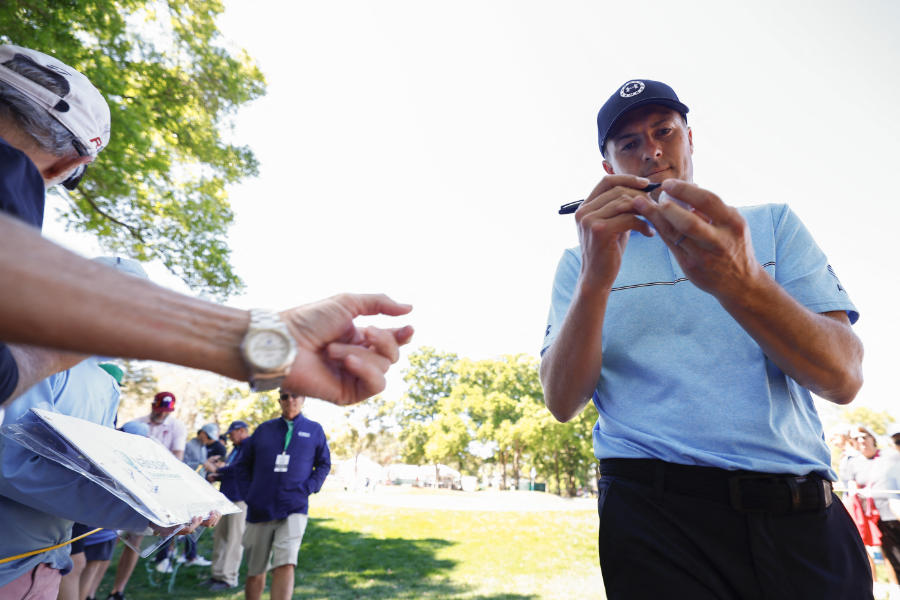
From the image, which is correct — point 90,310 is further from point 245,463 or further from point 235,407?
point 235,407

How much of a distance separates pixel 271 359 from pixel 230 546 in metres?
7.68

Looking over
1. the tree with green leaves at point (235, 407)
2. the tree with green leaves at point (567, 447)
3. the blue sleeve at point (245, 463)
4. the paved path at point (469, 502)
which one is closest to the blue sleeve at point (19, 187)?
the blue sleeve at point (245, 463)

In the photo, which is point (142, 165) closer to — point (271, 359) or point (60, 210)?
point (60, 210)

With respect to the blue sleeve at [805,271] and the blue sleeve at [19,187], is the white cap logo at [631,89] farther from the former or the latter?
the blue sleeve at [19,187]

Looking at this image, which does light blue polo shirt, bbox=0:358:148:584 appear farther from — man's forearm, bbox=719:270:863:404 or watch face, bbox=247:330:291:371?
man's forearm, bbox=719:270:863:404

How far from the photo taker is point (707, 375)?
1.72 m

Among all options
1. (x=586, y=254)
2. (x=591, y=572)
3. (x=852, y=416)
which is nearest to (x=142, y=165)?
(x=586, y=254)

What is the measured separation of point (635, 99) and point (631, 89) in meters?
0.08

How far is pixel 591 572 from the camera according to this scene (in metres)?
8.95

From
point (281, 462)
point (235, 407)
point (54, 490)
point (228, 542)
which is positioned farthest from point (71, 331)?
point (235, 407)

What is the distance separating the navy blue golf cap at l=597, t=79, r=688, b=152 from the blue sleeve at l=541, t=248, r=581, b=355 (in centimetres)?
54

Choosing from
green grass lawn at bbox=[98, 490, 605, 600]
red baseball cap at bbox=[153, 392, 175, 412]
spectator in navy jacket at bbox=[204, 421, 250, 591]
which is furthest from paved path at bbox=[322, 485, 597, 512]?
red baseball cap at bbox=[153, 392, 175, 412]

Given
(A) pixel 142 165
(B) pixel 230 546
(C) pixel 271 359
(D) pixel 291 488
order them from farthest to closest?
(A) pixel 142 165 → (B) pixel 230 546 → (D) pixel 291 488 → (C) pixel 271 359

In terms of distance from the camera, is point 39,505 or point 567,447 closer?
point 39,505
